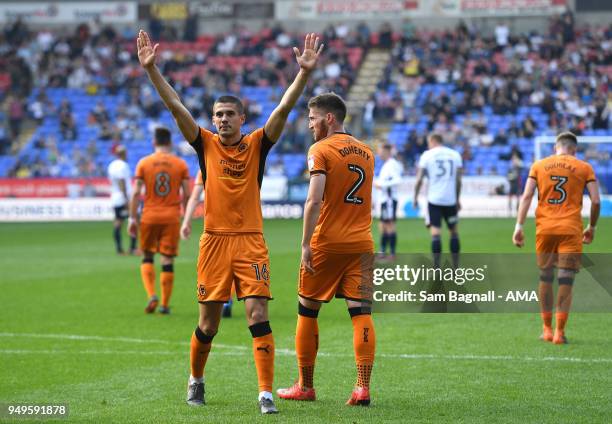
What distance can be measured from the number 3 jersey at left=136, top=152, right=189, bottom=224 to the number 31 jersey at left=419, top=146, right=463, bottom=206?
482cm

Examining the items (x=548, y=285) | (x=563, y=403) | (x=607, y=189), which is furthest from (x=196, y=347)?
(x=607, y=189)

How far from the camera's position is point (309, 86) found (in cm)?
4156

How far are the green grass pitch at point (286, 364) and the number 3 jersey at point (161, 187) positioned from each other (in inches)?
49.0

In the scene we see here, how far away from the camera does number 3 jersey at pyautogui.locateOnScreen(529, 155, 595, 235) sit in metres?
10.0

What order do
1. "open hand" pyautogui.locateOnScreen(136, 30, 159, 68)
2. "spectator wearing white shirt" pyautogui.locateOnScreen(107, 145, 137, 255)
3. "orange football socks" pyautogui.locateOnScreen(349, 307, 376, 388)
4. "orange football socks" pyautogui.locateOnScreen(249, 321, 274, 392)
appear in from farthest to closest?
1. "spectator wearing white shirt" pyautogui.locateOnScreen(107, 145, 137, 255)
2. "orange football socks" pyautogui.locateOnScreen(349, 307, 376, 388)
3. "orange football socks" pyautogui.locateOnScreen(249, 321, 274, 392)
4. "open hand" pyautogui.locateOnScreen(136, 30, 159, 68)

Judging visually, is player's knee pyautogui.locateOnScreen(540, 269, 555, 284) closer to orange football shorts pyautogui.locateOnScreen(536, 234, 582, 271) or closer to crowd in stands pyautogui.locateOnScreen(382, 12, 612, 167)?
orange football shorts pyautogui.locateOnScreen(536, 234, 582, 271)

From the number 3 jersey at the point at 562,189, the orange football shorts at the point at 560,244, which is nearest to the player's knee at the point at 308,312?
the orange football shorts at the point at 560,244

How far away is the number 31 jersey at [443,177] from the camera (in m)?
15.9

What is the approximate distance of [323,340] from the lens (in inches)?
410

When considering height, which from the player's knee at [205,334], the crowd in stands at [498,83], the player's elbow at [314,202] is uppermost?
the crowd in stands at [498,83]

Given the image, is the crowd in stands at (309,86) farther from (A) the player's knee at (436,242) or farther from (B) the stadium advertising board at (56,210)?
(A) the player's knee at (436,242)

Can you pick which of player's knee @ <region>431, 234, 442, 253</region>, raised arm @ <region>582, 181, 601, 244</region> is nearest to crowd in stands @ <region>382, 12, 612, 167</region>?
player's knee @ <region>431, 234, 442, 253</region>

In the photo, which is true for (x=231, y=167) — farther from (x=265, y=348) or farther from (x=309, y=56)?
(x=265, y=348)

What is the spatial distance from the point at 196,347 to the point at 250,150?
1.44 meters
